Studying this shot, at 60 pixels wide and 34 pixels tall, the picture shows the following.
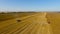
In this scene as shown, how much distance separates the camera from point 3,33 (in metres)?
14.7

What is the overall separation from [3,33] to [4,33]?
0.38 ft

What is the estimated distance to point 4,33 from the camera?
14.7 meters
